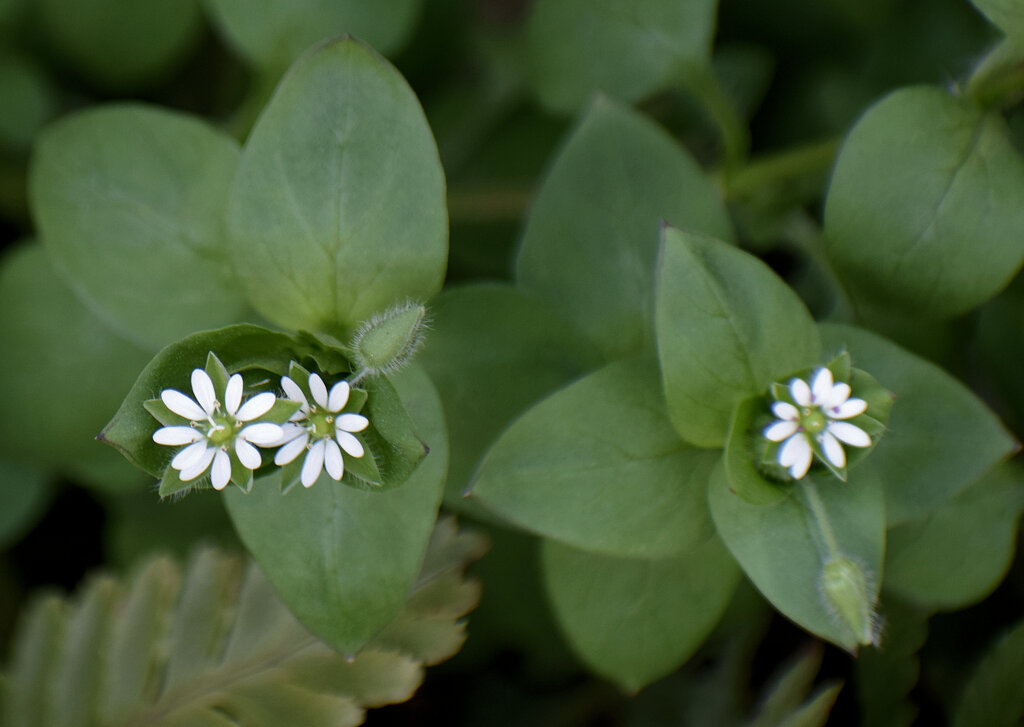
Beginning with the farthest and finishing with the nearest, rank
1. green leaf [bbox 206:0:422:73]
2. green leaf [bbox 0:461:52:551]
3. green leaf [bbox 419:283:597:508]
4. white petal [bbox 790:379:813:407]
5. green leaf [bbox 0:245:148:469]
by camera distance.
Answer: green leaf [bbox 0:461:52:551]
green leaf [bbox 0:245:148:469]
green leaf [bbox 206:0:422:73]
green leaf [bbox 419:283:597:508]
white petal [bbox 790:379:813:407]

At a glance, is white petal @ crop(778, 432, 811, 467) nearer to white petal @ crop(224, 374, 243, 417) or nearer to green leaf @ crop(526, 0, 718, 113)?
white petal @ crop(224, 374, 243, 417)

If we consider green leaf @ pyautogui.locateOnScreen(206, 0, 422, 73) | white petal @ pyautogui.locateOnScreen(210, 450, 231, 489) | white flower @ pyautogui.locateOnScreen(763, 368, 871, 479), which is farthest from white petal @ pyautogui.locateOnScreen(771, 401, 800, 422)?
green leaf @ pyautogui.locateOnScreen(206, 0, 422, 73)

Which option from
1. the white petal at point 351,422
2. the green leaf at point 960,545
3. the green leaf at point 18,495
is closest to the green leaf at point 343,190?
the white petal at point 351,422

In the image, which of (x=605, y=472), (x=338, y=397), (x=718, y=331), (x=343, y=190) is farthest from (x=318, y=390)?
(x=718, y=331)

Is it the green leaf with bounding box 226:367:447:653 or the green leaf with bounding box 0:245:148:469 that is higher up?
the green leaf with bounding box 226:367:447:653

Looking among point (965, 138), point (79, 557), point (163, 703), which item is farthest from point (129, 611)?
point (965, 138)
